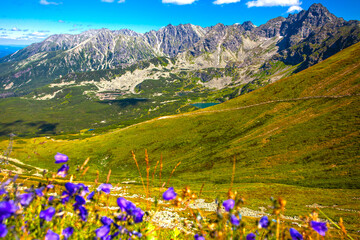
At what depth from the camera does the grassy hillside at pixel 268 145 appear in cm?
4994

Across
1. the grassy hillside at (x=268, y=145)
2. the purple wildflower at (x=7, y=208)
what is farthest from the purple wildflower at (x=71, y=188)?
the grassy hillside at (x=268, y=145)

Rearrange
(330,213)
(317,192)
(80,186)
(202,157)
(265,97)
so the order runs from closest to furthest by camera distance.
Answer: (80,186) < (330,213) < (317,192) < (202,157) < (265,97)

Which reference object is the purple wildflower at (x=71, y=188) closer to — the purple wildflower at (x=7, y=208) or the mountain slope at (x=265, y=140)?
the purple wildflower at (x=7, y=208)

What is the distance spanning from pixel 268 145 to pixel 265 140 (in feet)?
13.2

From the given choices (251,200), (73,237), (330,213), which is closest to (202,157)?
(251,200)

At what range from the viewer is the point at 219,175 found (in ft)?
215

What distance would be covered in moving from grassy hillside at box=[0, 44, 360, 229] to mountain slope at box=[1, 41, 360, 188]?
0.23 metres

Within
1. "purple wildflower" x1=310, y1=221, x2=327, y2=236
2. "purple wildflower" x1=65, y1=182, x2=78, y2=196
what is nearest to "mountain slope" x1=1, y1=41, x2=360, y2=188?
"purple wildflower" x1=310, y1=221, x2=327, y2=236

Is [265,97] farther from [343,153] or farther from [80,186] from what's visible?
[80,186]

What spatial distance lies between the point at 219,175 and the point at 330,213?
116ft

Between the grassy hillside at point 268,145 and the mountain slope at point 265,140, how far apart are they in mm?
232

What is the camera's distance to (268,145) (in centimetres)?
7331

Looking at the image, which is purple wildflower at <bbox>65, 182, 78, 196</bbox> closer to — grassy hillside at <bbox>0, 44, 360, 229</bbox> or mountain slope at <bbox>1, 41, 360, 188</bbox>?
grassy hillside at <bbox>0, 44, 360, 229</bbox>

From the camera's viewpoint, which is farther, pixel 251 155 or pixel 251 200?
pixel 251 155
